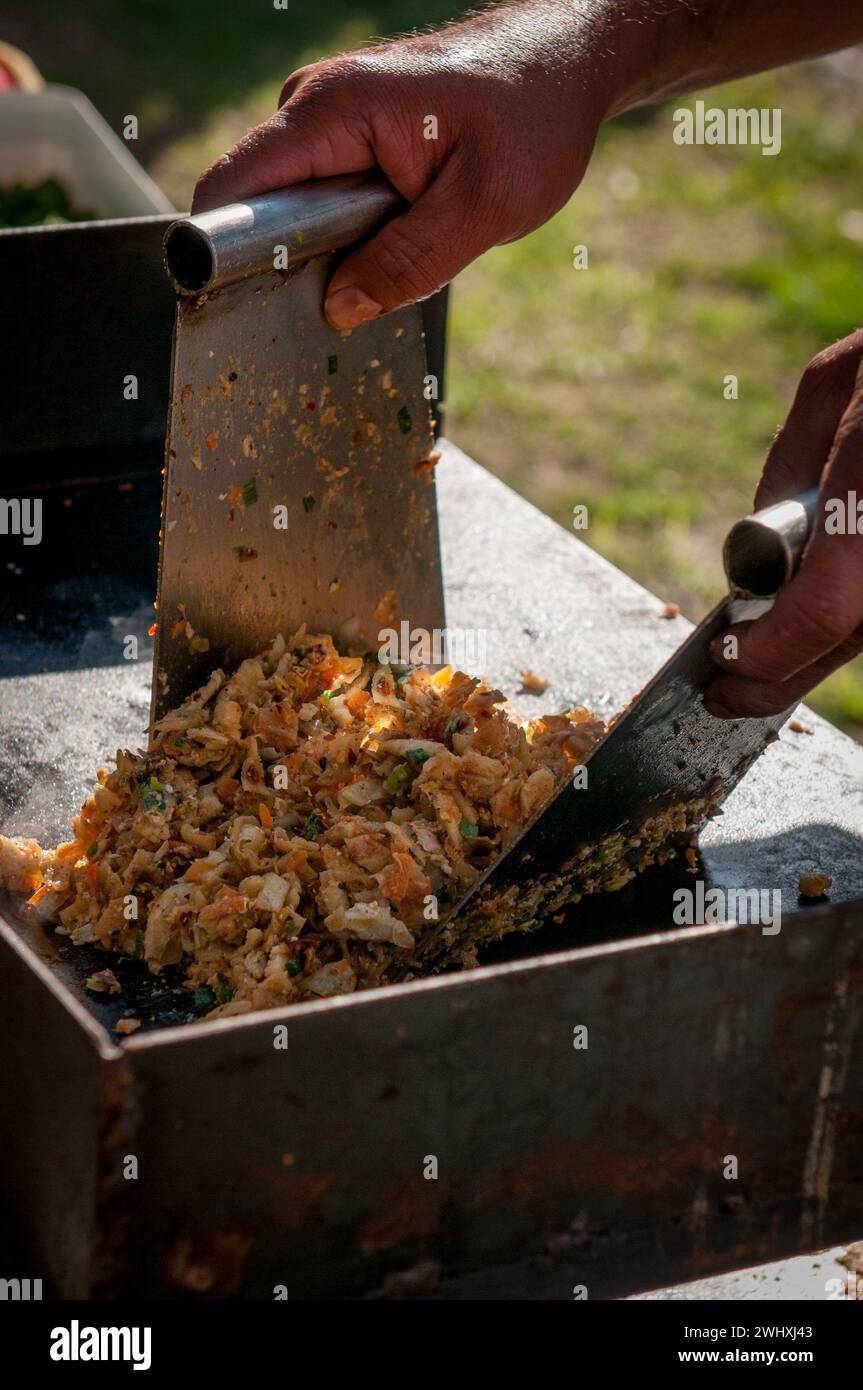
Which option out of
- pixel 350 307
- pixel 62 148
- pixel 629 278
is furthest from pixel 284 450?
pixel 629 278

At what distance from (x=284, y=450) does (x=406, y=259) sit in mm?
252

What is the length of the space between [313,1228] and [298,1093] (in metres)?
0.13

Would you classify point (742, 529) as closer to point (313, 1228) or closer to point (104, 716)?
point (313, 1228)

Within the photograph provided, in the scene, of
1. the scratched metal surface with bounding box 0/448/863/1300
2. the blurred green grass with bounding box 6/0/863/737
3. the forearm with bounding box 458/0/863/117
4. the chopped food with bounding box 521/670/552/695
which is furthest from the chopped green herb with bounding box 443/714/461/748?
the blurred green grass with bounding box 6/0/863/737

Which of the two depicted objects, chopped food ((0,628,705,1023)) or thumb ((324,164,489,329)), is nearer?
chopped food ((0,628,705,1023))

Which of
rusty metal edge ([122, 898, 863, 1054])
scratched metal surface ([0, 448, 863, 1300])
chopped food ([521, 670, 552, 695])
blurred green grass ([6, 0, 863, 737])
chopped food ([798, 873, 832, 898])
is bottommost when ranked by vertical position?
scratched metal surface ([0, 448, 863, 1300])

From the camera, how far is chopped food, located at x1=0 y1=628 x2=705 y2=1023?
153 centimetres

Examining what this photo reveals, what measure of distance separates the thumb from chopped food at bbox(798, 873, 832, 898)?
0.78 metres

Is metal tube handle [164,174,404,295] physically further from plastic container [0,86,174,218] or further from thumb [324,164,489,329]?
plastic container [0,86,174,218]

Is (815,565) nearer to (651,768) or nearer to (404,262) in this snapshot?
(651,768)

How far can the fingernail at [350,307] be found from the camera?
5.64 feet

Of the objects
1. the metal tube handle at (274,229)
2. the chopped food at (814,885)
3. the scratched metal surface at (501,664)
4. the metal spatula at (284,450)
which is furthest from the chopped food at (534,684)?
the metal tube handle at (274,229)

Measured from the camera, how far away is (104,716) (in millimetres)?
1912

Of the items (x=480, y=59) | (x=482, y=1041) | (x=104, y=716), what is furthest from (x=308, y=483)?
(x=482, y=1041)
